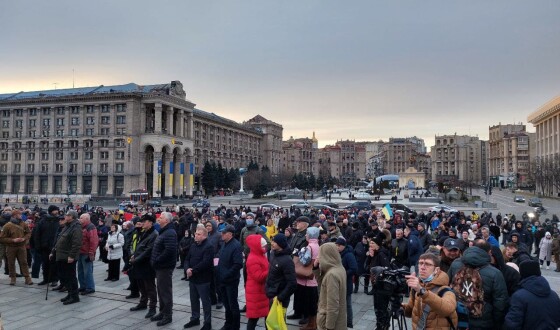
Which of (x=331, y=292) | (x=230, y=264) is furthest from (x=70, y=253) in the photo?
(x=331, y=292)

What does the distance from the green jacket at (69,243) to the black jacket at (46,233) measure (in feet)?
6.42

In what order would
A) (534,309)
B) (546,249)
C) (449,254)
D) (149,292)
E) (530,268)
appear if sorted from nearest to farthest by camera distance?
(534,309) < (530,268) < (449,254) < (149,292) < (546,249)

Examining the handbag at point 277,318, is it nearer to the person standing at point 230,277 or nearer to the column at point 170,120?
the person standing at point 230,277

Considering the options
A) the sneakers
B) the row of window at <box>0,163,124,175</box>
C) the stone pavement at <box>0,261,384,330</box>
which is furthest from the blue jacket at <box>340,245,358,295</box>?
the row of window at <box>0,163,124,175</box>

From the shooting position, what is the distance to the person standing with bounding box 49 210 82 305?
30.2 ft

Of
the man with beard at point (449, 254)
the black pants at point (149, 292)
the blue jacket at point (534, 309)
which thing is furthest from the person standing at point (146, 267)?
the blue jacket at point (534, 309)

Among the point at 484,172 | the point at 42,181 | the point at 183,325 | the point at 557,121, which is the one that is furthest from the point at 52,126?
the point at 484,172

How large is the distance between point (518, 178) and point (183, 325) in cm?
13382

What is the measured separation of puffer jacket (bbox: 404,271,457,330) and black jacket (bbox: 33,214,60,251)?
401 inches

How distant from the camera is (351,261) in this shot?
785 centimetres

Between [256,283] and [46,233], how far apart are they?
24.9 ft

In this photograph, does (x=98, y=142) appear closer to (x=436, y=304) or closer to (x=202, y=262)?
(x=202, y=262)

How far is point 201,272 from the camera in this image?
7523mm

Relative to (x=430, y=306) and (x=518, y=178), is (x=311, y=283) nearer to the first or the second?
(x=430, y=306)
